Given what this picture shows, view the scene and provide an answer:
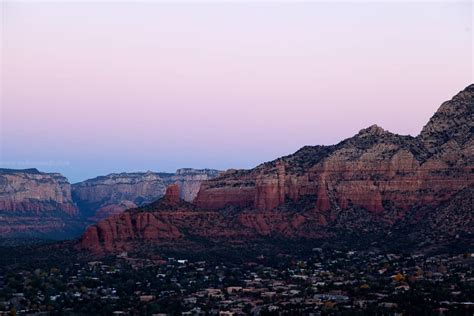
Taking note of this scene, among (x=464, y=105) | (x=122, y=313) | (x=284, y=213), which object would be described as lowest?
(x=122, y=313)

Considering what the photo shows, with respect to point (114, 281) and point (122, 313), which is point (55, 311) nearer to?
point (122, 313)

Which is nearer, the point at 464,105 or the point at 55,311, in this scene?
the point at 55,311

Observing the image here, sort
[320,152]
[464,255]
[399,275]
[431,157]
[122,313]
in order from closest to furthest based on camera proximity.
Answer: [122,313]
[399,275]
[464,255]
[431,157]
[320,152]

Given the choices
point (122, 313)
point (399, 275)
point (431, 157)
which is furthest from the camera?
point (431, 157)

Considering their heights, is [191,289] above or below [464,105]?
below

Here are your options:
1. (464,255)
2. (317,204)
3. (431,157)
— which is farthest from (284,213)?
(464,255)

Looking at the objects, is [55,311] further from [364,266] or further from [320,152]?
[320,152]

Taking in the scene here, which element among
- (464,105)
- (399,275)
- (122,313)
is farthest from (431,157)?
(122,313)
